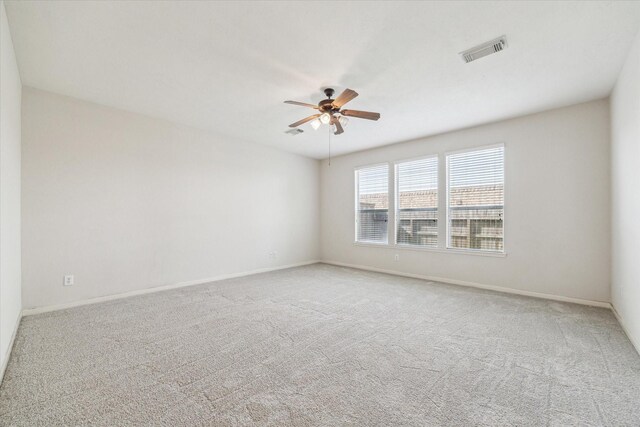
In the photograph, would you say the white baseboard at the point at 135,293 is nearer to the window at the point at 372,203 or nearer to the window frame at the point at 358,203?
the window frame at the point at 358,203

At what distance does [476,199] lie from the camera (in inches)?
186

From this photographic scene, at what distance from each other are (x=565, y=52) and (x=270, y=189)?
16.0 feet

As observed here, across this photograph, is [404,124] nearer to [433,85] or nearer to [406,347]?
[433,85]

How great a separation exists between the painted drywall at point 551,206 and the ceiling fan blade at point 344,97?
8.94 feet

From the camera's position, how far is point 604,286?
11.9 feet

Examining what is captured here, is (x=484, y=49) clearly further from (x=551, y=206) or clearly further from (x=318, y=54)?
(x=551, y=206)

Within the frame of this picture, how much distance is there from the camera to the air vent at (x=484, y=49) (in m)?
2.47

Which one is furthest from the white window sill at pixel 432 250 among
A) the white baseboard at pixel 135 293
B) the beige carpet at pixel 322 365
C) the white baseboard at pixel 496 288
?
the white baseboard at pixel 135 293

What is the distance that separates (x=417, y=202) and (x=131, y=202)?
15.8ft

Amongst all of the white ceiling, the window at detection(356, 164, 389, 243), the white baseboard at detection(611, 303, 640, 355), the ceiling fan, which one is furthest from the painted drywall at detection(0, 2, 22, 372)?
the window at detection(356, 164, 389, 243)

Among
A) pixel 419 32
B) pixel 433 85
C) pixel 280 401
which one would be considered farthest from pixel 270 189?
pixel 280 401

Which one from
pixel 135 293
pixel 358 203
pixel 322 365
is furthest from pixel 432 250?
pixel 135 293

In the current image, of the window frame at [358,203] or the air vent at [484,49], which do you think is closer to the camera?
the air vent at [484,49]

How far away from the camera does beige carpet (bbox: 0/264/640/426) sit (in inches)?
66.0
